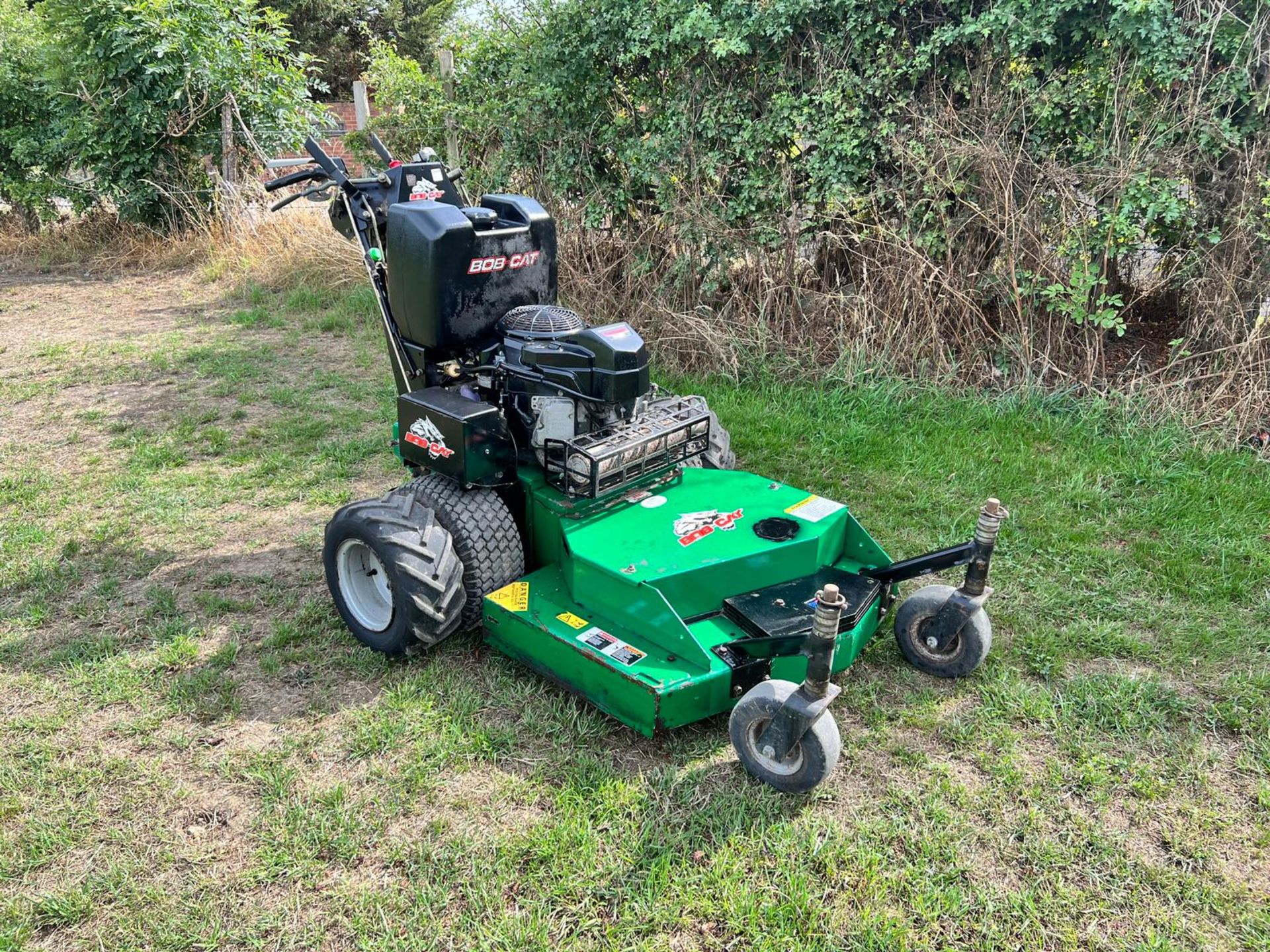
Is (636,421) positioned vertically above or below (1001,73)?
below

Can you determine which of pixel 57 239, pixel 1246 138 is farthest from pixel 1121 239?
pixel 57 239

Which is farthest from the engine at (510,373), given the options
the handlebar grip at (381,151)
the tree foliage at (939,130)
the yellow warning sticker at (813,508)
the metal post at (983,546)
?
the tree foliage at (939,130)

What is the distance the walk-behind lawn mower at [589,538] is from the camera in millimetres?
3209

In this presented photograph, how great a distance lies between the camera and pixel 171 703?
350 cm

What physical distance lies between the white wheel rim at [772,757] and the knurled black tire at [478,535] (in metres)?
1.14

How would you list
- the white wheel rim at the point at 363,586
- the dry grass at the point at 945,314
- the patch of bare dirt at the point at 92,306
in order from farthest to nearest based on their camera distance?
the patch of bare dirt at the point at 92,306, the dry grass at the point at 945,314, the white wheel rim at the point at 363,586

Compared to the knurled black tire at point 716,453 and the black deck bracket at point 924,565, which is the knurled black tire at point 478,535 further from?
the black deck bracket at point 924,565

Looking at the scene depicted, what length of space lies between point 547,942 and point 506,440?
1815 mm

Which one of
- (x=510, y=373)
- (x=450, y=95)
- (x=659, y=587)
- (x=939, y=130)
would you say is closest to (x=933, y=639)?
(x=659, y=587)

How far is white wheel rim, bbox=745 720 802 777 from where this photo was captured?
297 cm

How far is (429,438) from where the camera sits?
375 centimetres

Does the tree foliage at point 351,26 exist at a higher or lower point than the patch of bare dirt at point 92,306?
higher

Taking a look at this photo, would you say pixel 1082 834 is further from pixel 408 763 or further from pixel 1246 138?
pixel 1246 138

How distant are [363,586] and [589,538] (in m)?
1.07
